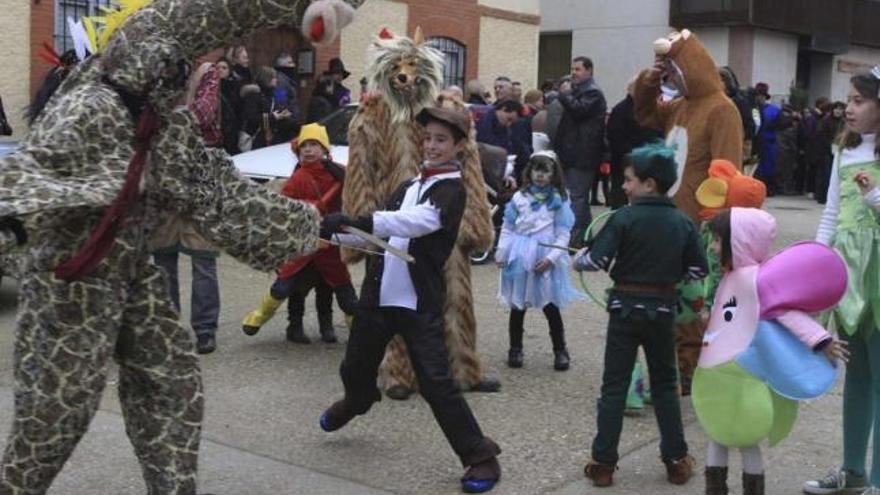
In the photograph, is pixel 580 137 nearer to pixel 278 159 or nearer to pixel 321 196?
pixel 278 159

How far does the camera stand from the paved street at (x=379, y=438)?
192 inches

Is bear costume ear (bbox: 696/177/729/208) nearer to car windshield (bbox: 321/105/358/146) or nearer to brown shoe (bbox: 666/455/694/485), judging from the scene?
brown shoe (bbox: 666/455/694/485)

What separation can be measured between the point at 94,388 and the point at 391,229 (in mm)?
1402

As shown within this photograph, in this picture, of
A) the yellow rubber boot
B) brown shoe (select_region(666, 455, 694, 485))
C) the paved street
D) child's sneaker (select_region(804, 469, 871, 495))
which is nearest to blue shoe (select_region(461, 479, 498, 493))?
the paved street

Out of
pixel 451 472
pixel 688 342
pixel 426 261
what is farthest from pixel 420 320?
pixel 688 342

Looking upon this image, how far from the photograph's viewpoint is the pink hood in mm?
4422

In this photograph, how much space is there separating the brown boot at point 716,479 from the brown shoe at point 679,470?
0.44m

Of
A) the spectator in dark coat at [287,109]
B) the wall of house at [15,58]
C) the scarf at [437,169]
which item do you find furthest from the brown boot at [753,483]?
the wall of house at [15,58]

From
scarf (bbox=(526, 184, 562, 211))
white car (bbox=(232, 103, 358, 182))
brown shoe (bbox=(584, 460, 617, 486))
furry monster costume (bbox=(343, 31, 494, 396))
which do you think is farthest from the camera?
white car (bbox=(232, 103, 358, 182))

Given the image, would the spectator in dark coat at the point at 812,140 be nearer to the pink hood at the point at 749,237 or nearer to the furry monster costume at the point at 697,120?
the furry monster costume at the point at 697,120

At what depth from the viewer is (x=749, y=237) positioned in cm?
442

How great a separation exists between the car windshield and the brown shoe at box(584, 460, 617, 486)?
7.20m

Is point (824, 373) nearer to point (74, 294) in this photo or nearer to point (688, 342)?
point (688, 342)

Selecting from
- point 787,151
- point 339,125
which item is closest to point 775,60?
point 787,151
